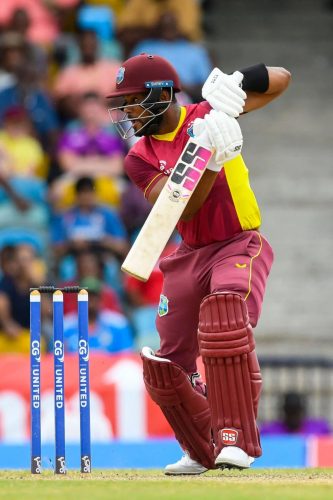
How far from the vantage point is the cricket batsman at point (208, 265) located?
5.81 metres

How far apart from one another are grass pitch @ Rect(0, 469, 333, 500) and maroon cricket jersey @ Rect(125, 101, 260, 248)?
40.5 inches

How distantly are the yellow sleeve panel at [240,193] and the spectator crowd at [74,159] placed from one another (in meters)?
3.93

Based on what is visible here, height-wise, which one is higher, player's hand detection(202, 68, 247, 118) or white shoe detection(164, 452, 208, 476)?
player's hand detection(202, 68, 247, 118)

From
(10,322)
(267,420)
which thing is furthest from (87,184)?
(267,420)

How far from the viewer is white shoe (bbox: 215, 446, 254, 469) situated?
5766 mm

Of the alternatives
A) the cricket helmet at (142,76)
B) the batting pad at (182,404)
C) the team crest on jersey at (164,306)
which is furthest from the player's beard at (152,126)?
the batting pad at (182,404)

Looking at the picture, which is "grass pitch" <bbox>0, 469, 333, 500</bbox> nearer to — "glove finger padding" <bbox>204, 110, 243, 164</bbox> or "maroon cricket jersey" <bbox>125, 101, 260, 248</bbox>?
"maroon cricket jersey" <bbox>125, 101, 260, 248</bbox>

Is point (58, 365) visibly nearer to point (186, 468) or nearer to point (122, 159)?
point (186, 468)

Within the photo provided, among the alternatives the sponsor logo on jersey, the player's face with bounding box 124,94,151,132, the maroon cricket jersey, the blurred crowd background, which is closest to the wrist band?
the maroon cricket jersey

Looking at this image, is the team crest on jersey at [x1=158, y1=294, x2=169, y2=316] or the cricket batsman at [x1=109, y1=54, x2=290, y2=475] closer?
the cricket batsman at [x1=109, y1=54, x2=290, y2=475]

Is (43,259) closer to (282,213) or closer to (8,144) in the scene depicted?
(8,144)

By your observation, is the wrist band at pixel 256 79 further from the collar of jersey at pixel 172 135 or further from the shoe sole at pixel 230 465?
the shoe sole at pixel 230 465

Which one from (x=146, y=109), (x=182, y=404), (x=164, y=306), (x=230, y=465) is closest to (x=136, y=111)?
(x=146, y=109)

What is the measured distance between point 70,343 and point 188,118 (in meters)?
4.01
